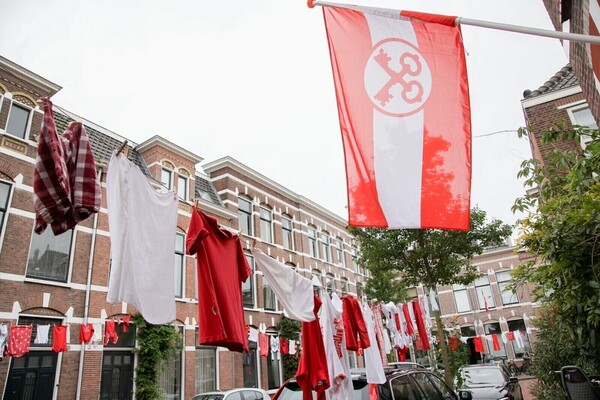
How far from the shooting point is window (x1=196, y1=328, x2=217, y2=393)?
17438 mm

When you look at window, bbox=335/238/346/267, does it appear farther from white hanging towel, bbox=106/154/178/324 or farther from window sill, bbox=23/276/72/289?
white hanging towel, bbox=106/154/178/324

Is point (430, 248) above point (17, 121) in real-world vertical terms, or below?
below

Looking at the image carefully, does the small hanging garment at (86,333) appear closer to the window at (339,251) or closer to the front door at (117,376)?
the front door at (117,376)

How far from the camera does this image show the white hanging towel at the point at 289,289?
5.97m

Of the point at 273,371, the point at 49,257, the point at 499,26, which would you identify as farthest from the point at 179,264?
the point at 499,26

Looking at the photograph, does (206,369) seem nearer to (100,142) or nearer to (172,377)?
(172,377)

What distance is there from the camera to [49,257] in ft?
44.6

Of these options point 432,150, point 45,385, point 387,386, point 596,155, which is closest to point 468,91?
point 432,150

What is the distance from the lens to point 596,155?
4266mm

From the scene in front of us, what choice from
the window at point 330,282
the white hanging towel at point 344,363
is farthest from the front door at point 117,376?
the window at point 330,282

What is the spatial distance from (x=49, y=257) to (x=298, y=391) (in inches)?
454

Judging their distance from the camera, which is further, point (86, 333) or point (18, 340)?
point (86, 333)

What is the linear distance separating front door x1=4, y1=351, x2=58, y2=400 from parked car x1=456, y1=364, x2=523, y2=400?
12285 millimetres

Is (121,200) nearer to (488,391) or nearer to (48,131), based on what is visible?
(48,131)
